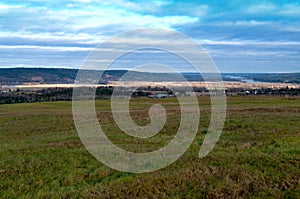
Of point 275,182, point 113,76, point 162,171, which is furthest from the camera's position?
point 113,76

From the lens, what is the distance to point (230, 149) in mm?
16422

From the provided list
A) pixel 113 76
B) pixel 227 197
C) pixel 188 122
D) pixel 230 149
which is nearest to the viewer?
pixel 227 197

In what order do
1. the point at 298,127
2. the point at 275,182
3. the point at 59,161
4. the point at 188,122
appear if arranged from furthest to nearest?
1. the point at 188,122
2. the point at 298,127
3. the point at 59,161
4. the point at 275,182

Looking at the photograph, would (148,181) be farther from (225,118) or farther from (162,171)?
(225,118)

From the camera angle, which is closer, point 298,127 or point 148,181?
point 148,181

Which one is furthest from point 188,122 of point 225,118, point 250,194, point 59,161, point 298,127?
point 250,194

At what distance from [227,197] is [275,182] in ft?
6.91

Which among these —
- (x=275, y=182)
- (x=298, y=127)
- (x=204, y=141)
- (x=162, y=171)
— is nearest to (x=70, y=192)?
(x=162, y=171)

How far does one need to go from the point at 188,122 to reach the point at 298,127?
8099 millimetres

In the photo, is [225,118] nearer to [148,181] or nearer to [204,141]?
[204,141]

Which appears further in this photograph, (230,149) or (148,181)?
(230,149)

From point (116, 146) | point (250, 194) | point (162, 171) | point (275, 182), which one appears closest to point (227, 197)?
point (250, 194)

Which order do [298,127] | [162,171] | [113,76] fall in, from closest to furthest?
[162,171] < [298,127] < [113,76]

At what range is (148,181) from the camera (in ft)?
40.0
